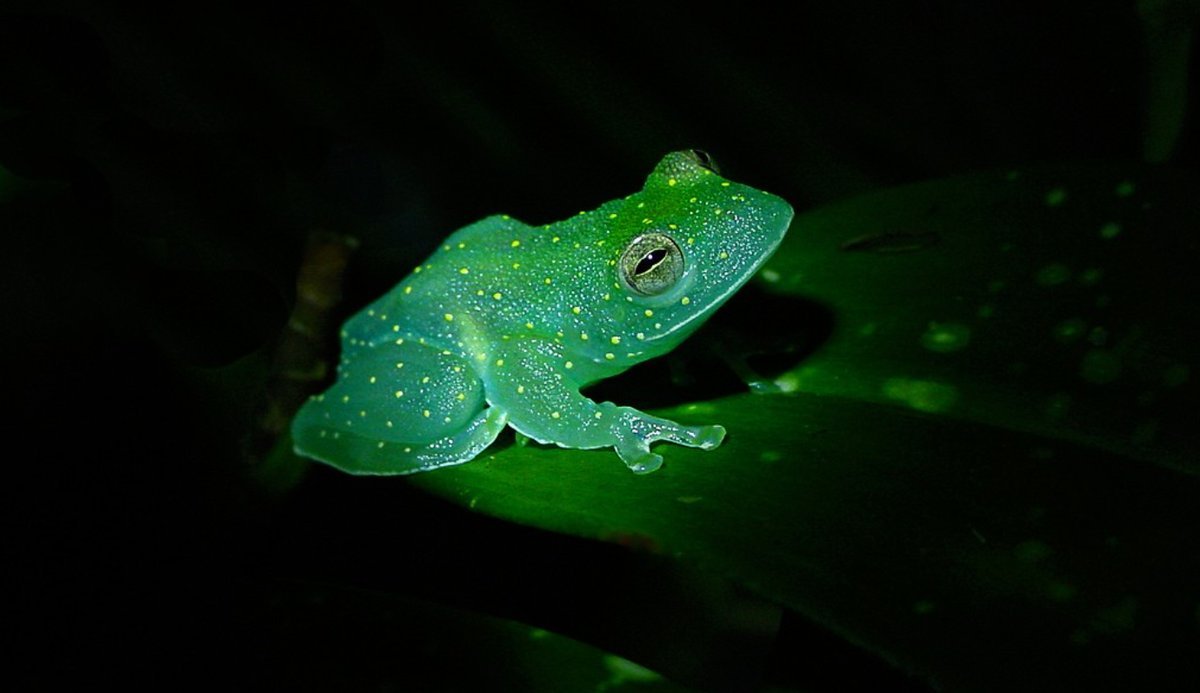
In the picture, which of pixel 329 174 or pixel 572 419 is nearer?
pixel 572 419

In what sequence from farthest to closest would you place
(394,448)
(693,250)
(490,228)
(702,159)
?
(490,228), (702,159), (394,448), (693,250)

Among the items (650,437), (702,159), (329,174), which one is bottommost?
(650,437)

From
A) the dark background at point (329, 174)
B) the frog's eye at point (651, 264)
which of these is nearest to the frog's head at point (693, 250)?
the frog's eye at point (651, 264)

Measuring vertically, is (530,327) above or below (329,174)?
below

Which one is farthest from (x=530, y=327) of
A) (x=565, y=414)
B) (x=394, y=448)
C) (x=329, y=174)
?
(x=329, y=174)

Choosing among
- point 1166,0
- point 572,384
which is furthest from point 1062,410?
point 1166,0

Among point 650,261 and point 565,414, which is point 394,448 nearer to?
point 565,414
